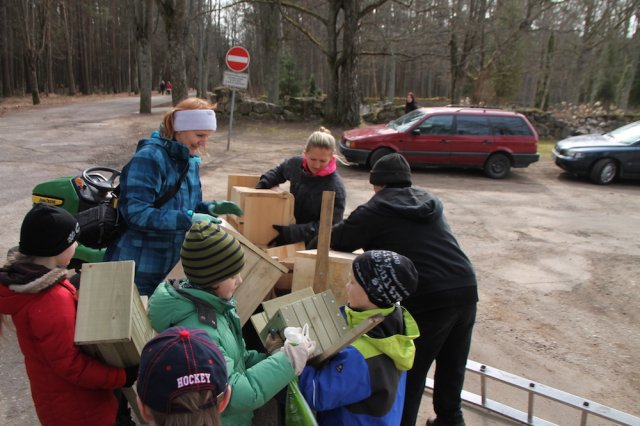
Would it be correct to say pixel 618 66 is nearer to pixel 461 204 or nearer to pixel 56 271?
pixel 461 204

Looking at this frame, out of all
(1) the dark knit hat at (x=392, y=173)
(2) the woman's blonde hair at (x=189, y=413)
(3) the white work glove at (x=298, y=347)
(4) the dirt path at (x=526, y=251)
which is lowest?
(4) the dirt path at (x=526, y=251)

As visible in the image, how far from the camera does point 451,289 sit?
2443 millimetres

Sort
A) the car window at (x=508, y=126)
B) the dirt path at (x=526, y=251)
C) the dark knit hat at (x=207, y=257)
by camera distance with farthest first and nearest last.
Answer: the car window at (x=508, y=126), the dirt path at (x=526, y=251), the dark knit hat at (x=207, y=257)

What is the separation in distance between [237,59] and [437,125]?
5.56 meters

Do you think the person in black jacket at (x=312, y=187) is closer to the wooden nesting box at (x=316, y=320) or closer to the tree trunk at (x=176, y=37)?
the wooden nesting box at (x=316, y=320)

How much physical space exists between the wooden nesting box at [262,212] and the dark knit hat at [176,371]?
214 cm

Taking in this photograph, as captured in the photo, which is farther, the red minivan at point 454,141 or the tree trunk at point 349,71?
the tree trunk at point 349,71

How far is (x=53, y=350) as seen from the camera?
1854mm

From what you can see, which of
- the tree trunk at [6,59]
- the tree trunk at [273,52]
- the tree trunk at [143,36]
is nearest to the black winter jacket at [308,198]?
the tree trunk at [143,36]

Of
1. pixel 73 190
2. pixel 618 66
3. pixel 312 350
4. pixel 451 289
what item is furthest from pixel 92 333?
pixel 618 66

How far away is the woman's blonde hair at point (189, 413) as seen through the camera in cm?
127

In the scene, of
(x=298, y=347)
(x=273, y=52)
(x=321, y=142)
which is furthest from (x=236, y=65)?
(x=273, y=52)

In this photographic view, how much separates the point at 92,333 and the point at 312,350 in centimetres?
86

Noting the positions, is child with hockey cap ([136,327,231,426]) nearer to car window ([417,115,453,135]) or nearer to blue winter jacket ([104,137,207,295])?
blue winter jacket ([104,137,207,295])
